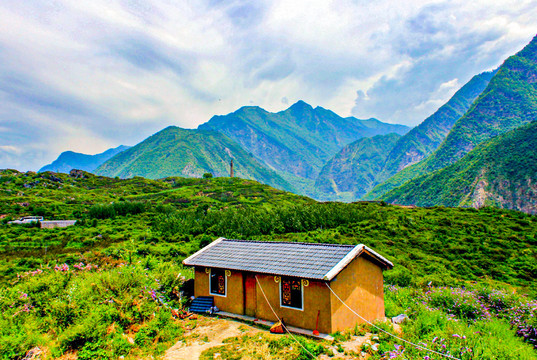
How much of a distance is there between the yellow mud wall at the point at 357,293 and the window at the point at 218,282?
19.9 feet

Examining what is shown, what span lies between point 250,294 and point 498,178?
99859 mm

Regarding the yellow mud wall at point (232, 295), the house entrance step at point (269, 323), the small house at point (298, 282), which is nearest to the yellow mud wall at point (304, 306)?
the small house at point (298, 282)

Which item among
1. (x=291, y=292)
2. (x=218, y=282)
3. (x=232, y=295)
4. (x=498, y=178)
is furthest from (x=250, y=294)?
(x=498, y=178)

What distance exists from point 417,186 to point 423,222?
96288mm

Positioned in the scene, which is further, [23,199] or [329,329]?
[23,199]

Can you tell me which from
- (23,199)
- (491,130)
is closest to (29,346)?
(23,199)

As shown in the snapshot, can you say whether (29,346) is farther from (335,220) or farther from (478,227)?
(478,227)

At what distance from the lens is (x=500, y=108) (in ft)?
564

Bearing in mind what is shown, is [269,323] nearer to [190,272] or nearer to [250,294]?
[250,294]

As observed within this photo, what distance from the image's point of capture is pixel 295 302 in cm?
1326

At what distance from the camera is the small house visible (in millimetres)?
12531

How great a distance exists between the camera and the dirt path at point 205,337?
11.1 m

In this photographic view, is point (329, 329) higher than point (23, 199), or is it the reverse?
point (23, 199)

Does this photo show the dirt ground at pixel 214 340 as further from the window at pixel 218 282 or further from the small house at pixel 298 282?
the window at pixel 218 282
